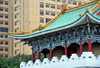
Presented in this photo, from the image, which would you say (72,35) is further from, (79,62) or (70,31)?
(79,62)

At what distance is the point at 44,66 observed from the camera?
29.2m

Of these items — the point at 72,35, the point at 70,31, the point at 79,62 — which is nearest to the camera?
the point at 79,62

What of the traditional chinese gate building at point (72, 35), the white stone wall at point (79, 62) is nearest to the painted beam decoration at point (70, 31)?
the traditional chinese gate building at point (72, 35)

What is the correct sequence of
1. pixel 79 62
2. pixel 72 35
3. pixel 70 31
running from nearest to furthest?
pixel 79 62 < pixel 70 31 < pixel 72 35

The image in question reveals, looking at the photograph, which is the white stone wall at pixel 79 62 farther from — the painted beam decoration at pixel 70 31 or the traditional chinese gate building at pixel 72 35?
the painted beam decoration at pixel 70 31

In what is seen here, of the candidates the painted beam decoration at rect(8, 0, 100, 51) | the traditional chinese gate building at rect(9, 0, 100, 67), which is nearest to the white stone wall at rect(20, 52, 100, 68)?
the traditional chinese gate building at rect(9, 0, 100, 67)

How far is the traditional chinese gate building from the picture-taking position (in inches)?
989

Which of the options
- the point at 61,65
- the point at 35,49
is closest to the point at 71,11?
the point at 35,49

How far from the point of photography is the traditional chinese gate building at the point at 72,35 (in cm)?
2512

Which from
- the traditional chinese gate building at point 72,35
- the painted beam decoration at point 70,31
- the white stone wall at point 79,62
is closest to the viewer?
the white stone wall at point 79,62

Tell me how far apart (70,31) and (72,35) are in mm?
431

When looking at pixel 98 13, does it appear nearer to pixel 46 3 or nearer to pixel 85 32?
pixel 85 32

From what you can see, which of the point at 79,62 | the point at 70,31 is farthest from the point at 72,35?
the point at 79,62

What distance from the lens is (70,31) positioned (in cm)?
2738
